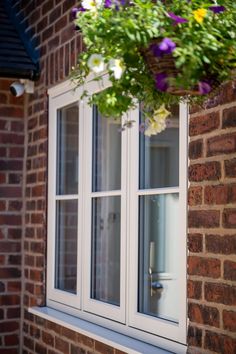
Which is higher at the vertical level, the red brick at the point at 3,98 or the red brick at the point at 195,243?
the red brick at the point at 3,98

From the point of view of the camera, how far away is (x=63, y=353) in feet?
14.1

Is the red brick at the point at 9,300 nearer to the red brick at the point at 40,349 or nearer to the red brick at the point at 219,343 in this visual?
the red brick at the point at 40,349

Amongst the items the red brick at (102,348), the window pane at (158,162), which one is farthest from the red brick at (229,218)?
the red brick at (102,348)

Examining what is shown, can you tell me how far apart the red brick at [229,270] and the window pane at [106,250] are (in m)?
1.26

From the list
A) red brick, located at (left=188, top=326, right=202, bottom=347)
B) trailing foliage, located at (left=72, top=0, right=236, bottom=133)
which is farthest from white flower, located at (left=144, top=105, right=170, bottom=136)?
red brick, located at (left=188, top=326, right=202, bottom=347)

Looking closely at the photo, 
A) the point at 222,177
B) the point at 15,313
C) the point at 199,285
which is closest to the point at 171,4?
the point at 222,177

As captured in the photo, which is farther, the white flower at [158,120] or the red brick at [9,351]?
the red brick at [9,351]

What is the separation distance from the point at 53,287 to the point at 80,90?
4.53 feet

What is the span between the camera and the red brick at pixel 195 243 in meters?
2.91

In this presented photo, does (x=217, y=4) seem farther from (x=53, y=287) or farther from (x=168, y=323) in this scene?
(x=53, y=287)

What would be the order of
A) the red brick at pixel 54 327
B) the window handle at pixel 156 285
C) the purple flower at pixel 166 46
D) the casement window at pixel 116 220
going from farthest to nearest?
the red brick at pixel 54 327, the window handle at pixel 156 285, the casement window at pixel 116 220, the purple flower at pixel 166 46

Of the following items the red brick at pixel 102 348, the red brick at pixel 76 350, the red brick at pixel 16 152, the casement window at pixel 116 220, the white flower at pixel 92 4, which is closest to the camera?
the white flower at pixel 92 4

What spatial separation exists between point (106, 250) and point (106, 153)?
1.99ft

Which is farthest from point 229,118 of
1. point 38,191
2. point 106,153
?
point 38,191
